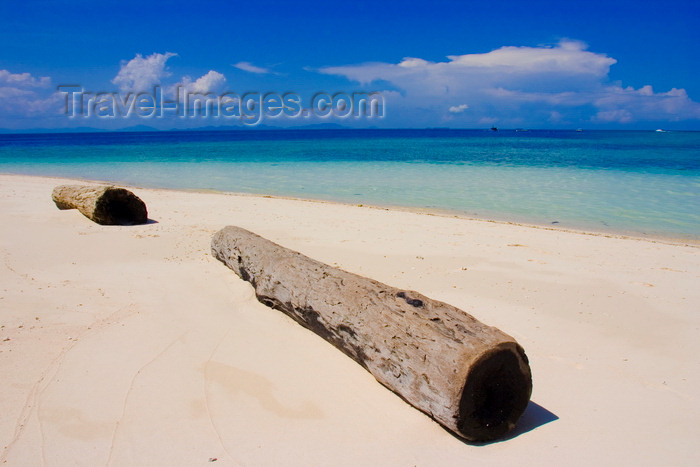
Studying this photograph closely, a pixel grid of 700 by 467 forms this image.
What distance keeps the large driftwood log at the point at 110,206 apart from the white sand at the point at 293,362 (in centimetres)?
135

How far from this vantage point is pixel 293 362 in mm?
3764

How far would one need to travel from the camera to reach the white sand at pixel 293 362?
9.01 ft

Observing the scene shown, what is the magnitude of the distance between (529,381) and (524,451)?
0.43 m

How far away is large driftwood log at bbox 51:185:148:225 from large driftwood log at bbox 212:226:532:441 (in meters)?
6.03

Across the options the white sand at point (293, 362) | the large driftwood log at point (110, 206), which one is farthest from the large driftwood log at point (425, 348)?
the large driftwood log at point (110, 206)

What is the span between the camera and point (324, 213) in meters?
11.0

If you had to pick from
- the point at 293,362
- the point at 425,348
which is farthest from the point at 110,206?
the point at 425,348

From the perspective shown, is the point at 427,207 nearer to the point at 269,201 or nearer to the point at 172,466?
the point at 269,201

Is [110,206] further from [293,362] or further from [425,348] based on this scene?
[425,348]

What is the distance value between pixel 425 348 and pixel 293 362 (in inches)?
50.0

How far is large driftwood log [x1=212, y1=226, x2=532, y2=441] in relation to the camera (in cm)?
278

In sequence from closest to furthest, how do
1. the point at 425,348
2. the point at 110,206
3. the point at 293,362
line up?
the point at 425,348 < the point at 293,362 < the point at 110,206

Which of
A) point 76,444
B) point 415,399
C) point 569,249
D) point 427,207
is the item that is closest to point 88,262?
point 76,444

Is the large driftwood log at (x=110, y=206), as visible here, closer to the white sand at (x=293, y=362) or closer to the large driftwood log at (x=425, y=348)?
the white sand at (x=293, y=362)
